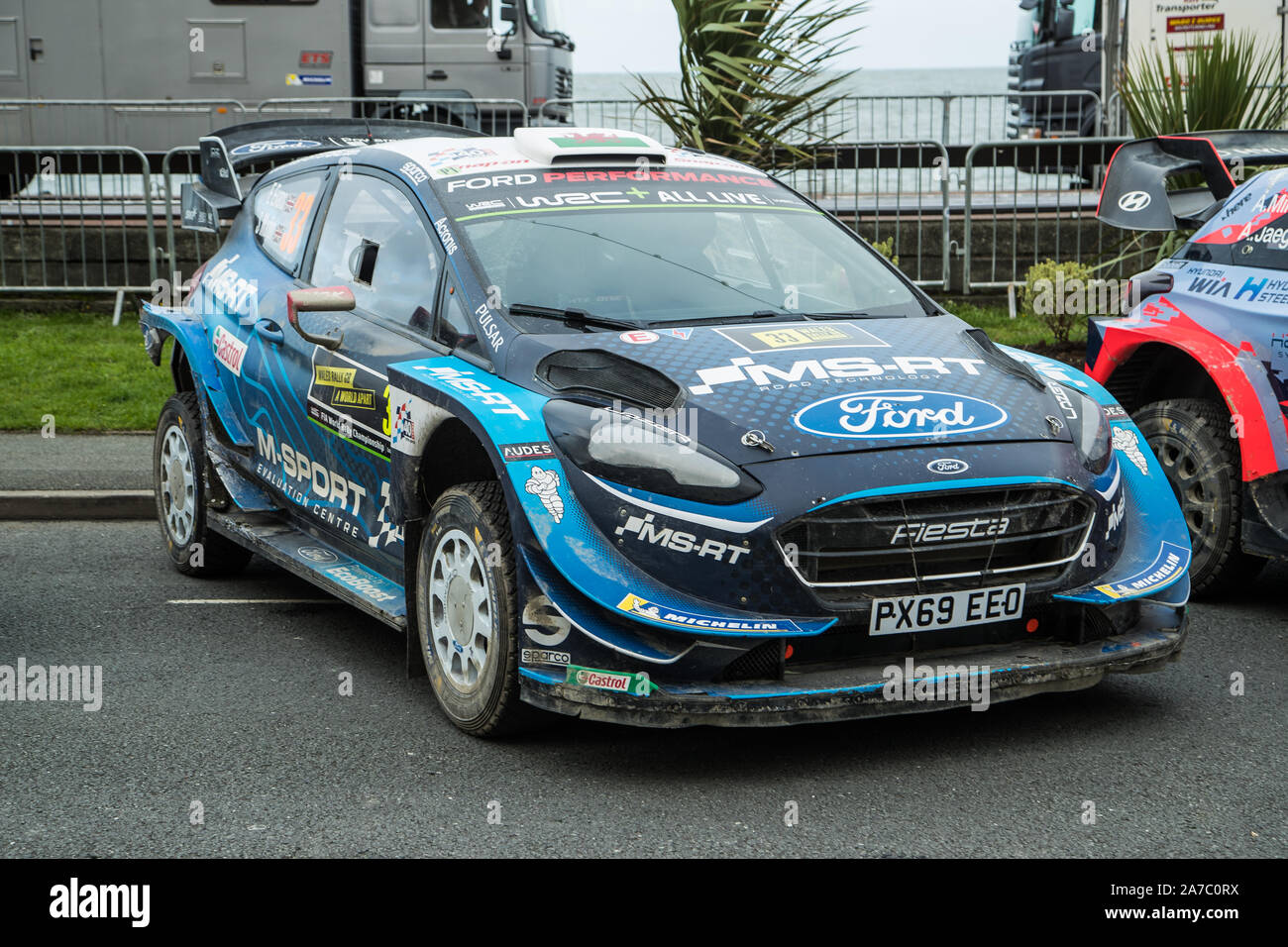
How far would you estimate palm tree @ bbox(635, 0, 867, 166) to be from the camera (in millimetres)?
10266

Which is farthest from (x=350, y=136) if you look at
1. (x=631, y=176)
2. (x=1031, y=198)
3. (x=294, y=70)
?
(x=294, y=70)

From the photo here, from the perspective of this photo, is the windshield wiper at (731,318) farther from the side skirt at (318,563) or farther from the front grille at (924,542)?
the side skirt at (318,563)

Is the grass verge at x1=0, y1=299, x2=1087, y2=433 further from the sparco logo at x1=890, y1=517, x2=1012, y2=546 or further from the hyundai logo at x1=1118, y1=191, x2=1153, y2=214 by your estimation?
the sparco logo at x1=890, y1=517, x2=1012, y2=546

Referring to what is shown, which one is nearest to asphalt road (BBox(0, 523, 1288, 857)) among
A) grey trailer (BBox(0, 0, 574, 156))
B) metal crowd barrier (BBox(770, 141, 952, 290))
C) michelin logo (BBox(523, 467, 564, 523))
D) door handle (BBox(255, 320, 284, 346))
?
michelin logo (BBox(523, 467, 564, 523))

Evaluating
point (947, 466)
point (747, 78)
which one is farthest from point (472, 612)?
point (747, 78)

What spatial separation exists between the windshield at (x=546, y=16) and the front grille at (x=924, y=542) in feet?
48.3

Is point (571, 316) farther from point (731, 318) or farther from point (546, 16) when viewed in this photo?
point (546, 16)

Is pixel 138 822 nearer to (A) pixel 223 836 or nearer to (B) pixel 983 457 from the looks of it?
(A) pixel 223 836

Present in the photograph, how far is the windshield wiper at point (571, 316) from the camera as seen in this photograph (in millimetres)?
4949

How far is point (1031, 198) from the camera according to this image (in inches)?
515

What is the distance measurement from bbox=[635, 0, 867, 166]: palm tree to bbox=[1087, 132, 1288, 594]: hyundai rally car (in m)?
4.02

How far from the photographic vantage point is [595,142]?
5.78 m

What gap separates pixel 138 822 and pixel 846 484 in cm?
211
